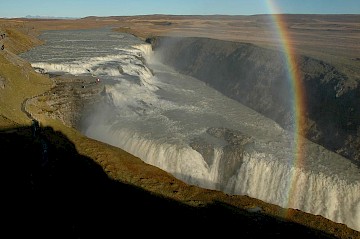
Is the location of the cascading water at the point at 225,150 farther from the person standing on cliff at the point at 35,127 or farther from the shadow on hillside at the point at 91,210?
the shadow on hillside at the point at 91,210

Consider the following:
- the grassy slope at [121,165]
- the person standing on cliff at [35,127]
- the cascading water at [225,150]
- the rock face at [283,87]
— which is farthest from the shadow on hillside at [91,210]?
the rock face at [283,87]

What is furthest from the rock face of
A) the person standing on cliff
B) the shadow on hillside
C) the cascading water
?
the person standing on cliff

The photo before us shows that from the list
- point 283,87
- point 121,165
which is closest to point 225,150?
point 121,165

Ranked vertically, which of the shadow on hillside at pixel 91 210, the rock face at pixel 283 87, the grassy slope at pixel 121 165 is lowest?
the shadow on hillside at pixel 91 210

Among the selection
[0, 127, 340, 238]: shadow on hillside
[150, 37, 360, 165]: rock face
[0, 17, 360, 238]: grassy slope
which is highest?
[150, 37, 360, 165]: rock face

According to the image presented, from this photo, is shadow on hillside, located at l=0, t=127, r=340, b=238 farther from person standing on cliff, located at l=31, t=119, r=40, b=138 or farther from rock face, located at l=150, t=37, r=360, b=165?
rock face, located at l=150, t=37, r=360, b=165

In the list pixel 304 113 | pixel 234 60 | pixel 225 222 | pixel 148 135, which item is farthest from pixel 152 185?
pixel 234 60

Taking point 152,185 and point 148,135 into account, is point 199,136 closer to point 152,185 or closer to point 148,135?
point 148,135
